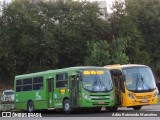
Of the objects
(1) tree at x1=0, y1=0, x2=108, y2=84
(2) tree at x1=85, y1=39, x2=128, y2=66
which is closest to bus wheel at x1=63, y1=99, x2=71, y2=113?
(2) tree at x1=85, y1=39, x2=128, y2=66

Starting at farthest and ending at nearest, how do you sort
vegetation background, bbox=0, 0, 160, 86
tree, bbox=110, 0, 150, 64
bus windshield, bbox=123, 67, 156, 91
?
tree, bbox=110, 0, 150, 64, vegetation background, bbox=0, 0, 160, 86, bus windshield, bbox=123, 67, 156, 91

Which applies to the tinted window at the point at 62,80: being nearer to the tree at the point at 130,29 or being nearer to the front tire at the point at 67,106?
the front tire at the point at 67,106

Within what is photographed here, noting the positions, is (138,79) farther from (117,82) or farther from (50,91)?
(50,91)

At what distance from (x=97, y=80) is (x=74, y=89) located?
1419mm

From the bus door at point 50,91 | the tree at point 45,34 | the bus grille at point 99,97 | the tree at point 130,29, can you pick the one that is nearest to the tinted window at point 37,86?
the bus door at point 50,91

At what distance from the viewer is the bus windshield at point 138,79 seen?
24.8 meters

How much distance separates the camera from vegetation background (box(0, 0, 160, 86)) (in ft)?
177

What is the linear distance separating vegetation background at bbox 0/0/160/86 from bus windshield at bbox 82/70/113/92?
27117mm

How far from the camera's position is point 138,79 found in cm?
2488

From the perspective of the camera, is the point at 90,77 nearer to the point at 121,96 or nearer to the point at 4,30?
the point at 121,96

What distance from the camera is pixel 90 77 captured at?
24438 mm

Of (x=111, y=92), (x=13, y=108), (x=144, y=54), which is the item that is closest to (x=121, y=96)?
(x=111, y=92)

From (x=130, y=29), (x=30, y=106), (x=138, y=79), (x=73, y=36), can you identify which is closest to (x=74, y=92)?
(x=138, y=79)

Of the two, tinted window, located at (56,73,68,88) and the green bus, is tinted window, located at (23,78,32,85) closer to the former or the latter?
the green bus
